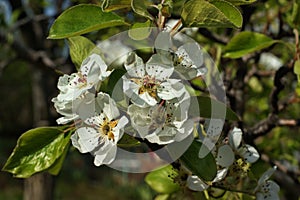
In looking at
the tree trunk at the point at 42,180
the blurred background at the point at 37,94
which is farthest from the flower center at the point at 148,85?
the tree trunk at the point at 42,180

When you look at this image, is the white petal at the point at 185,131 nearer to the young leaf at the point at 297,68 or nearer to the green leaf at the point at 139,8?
the green leaf at the point at 139,8

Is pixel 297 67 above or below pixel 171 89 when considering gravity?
below

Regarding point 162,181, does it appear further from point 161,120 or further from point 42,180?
point 42,180

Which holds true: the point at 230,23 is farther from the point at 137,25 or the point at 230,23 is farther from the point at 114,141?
the point at 114,141

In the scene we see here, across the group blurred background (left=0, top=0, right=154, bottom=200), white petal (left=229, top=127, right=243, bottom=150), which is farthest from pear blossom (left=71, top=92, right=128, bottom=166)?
blurred background (left=0, top=0, right=154, bottom=200)

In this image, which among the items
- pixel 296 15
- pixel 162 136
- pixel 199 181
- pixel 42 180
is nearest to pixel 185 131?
pixel 162 136

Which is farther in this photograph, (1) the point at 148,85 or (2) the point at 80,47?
(2) the point at 80,47

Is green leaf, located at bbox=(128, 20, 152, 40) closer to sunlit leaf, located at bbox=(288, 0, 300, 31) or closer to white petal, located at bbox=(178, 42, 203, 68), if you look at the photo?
white petal, located at bbox=(178, 42, 203, 68)
